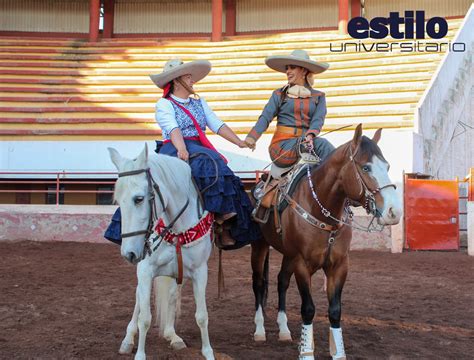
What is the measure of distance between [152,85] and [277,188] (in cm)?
1166

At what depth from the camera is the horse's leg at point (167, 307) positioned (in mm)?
4215

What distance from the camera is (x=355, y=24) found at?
1681 cm

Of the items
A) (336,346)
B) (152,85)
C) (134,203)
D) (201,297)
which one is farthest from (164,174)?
(152,85)

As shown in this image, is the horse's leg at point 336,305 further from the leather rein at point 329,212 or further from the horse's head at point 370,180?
the horse's head at point 370,180

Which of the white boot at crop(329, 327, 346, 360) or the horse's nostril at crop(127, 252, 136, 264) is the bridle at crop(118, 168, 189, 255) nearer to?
the horse's nostril at crop(127, 252, 136, 264)

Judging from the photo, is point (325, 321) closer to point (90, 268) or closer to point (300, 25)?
point (90, 268)

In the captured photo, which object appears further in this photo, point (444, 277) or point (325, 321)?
point (444, 277)

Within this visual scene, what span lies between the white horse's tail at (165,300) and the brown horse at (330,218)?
887 millimetres

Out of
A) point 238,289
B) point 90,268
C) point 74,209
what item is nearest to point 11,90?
point 74,209

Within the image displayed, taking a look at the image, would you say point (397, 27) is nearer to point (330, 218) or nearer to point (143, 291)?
point (330, 218)

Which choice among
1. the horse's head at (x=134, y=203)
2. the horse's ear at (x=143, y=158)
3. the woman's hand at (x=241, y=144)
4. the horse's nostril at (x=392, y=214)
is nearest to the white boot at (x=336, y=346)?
the horse's nostril at (x=392, y=214)

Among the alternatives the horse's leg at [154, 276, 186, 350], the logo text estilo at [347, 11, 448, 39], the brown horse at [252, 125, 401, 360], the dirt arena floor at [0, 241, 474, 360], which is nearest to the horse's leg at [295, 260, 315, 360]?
the brown horse at [252, 125, 401, 360]

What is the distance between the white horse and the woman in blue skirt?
14cm

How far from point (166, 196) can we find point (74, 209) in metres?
7.97
